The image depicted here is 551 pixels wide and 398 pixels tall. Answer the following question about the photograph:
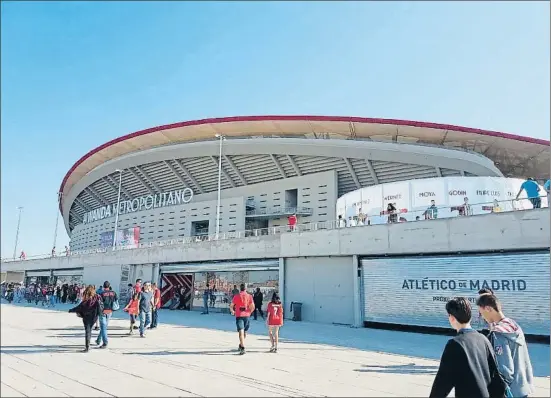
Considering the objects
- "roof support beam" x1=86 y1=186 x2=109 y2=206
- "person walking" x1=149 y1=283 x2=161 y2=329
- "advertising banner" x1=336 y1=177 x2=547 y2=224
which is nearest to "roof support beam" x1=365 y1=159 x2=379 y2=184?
"advertising banner" x1=336 y1=177 x2=547 y2=224

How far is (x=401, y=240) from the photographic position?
15.0 meters

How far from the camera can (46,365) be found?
7000 mm

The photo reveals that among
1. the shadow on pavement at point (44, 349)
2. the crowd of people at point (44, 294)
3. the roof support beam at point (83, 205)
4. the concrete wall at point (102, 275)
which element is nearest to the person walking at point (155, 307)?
the shadow on pavement at point (44, 349)

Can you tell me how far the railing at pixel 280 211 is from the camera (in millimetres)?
32594

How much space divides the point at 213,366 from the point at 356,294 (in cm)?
968

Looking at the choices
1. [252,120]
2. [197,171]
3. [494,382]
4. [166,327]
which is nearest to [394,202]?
[166,327]

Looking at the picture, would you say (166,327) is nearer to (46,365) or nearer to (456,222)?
(46,365)

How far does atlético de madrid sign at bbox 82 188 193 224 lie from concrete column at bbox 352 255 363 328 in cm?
2570

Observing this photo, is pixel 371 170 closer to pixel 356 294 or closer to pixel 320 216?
pixel 320 216

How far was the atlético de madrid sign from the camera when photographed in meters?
39.9

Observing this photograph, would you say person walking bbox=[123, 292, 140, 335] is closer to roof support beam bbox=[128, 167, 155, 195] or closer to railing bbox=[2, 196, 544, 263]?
railing bbox=[2, 196, 544, 263]

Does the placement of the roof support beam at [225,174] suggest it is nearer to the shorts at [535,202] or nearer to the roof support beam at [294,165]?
the roof support beam at [294,165]

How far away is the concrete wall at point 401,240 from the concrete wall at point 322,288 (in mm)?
493

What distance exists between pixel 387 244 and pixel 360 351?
6.55 metres
